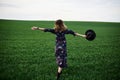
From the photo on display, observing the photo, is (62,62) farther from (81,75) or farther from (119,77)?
(119,77)

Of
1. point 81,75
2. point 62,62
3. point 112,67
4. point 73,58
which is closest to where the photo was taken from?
point 62,62

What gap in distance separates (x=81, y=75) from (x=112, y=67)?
203cm

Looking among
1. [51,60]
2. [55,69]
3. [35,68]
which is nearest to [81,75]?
[55,69]

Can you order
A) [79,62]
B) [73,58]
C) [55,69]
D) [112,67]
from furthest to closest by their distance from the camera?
[73,58] < [79,62] < [112,67] < [55,69]

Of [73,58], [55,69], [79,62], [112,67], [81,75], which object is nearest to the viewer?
[81,75]

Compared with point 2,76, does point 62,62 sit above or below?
above

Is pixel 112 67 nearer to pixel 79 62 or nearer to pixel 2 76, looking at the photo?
pixel 79 62

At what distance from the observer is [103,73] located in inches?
314

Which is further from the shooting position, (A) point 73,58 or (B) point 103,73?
(A) point 73,58

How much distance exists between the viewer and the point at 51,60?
1009cm

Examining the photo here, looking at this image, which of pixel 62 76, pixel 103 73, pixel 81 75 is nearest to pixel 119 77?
pixel 103 73

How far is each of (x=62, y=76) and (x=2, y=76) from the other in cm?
216

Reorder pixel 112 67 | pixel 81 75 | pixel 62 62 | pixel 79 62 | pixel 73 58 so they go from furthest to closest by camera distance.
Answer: pixel 73 58, pixel 79 62, pixel 112 67, pixel 81 75, pixel 62 62

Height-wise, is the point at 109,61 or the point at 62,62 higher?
the point at 62,62
